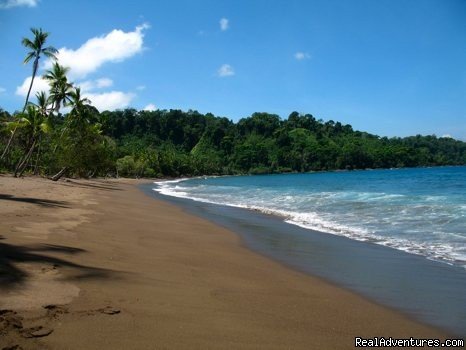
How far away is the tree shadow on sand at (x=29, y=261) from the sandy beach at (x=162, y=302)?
0.05ft

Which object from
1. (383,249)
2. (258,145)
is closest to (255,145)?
(258,145)

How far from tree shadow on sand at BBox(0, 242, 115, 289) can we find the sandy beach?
0.05 feet

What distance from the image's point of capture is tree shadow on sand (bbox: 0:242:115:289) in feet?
15.2

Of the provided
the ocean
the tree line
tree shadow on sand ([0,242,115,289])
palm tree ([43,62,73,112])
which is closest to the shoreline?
the ocean

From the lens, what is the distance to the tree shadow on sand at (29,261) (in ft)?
15.2

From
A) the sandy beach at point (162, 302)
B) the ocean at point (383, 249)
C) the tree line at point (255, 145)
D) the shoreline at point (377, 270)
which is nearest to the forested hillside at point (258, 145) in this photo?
the tree line at point (255, 145)

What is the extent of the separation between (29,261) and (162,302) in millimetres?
2195

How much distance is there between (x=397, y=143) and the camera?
163500 mm

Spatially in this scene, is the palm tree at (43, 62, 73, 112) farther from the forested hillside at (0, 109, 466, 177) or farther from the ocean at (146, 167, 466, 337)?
the forested hillside at (0, 109, 466, 177)

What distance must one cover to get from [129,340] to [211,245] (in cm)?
599

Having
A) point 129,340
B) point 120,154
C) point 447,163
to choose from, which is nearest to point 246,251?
point 129,340

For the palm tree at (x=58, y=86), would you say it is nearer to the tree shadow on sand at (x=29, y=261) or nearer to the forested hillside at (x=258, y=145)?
the tree shadow on sand at (x=29, y=261)

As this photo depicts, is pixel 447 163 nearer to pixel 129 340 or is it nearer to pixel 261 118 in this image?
pixel 261 118

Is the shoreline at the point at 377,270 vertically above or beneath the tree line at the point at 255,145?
beneath
